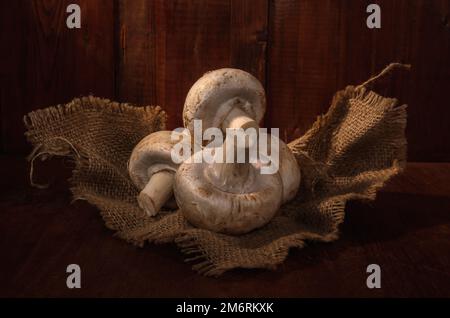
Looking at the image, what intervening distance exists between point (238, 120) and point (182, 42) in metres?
0.47

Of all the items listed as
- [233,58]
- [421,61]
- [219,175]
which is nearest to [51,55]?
[233,58]

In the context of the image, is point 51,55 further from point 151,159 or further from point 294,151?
point 294,151

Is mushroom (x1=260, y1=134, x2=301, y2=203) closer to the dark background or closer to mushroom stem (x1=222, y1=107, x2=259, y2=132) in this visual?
mushroom stem (x1=222, y1=107, x2=259, y2=132)

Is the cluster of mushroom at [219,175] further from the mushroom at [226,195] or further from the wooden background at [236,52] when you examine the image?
the wooden background at [236,52]

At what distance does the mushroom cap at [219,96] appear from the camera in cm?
112

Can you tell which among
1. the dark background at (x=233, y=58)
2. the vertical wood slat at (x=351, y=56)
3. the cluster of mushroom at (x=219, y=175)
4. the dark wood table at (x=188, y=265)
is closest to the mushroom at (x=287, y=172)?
the cluster of mushroom at (x=219, y=175)

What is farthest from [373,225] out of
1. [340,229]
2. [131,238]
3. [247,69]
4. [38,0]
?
[38,0]

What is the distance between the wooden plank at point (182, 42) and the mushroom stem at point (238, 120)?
385 mm

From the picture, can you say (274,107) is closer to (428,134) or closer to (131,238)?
(428,134)

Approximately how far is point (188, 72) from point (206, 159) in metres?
0.50

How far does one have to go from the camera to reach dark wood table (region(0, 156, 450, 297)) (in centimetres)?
87

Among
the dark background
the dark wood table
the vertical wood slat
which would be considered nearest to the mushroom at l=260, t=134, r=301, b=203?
the dark wood table

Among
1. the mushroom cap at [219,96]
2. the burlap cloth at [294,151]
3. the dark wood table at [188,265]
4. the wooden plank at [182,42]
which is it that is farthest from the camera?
the wooden plank at [182,42]

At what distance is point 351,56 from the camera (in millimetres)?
1506
